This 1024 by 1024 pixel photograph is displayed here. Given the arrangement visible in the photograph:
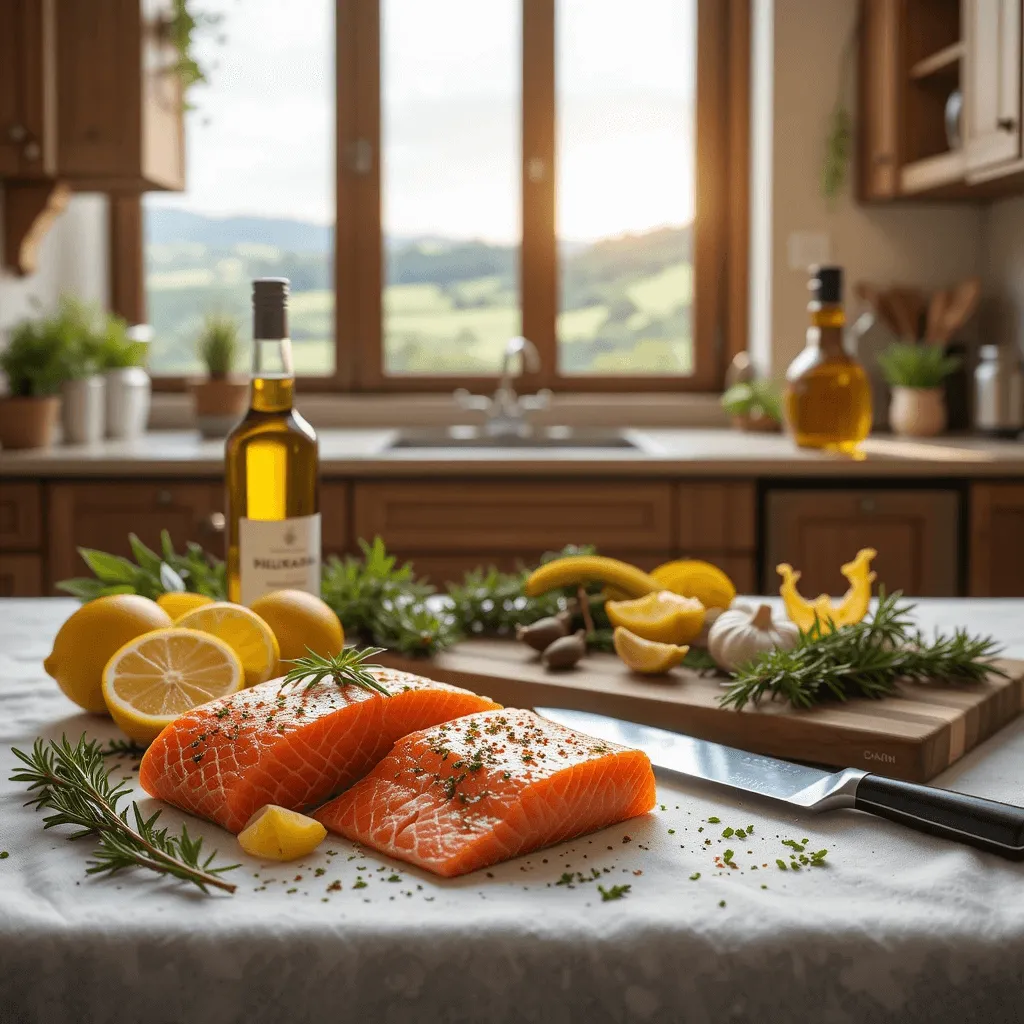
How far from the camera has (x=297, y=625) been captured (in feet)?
3.21

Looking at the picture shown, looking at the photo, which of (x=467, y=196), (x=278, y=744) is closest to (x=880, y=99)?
(x=467, y=196)

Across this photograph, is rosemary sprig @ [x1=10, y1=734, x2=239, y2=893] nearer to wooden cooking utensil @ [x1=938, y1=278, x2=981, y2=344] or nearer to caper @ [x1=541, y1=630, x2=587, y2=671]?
caper @ [x1=541, y1=630, x2=587, y2=671]

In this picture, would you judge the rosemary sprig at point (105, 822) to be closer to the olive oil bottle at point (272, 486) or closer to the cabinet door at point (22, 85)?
the olive oil bottle at point (272, 486)

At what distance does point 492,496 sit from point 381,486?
249 mm

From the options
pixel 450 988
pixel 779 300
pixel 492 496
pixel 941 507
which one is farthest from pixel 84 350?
pixel 450 988

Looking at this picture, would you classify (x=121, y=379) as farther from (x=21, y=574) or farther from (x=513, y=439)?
(x=513, y=439)

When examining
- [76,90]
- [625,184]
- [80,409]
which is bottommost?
[80,409]

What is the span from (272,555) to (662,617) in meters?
0.33

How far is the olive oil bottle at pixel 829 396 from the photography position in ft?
9.34

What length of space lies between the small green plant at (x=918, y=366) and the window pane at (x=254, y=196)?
1.61 metres

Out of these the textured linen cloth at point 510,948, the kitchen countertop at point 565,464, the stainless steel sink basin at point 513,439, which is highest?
the stainless steel sink basin at point 513,439

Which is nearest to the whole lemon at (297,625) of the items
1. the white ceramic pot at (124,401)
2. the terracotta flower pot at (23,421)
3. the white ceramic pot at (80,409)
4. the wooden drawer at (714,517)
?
the wooden drawer at (714,517)

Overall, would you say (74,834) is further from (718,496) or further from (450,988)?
(718,496)

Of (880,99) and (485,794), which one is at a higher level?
(880,99)
